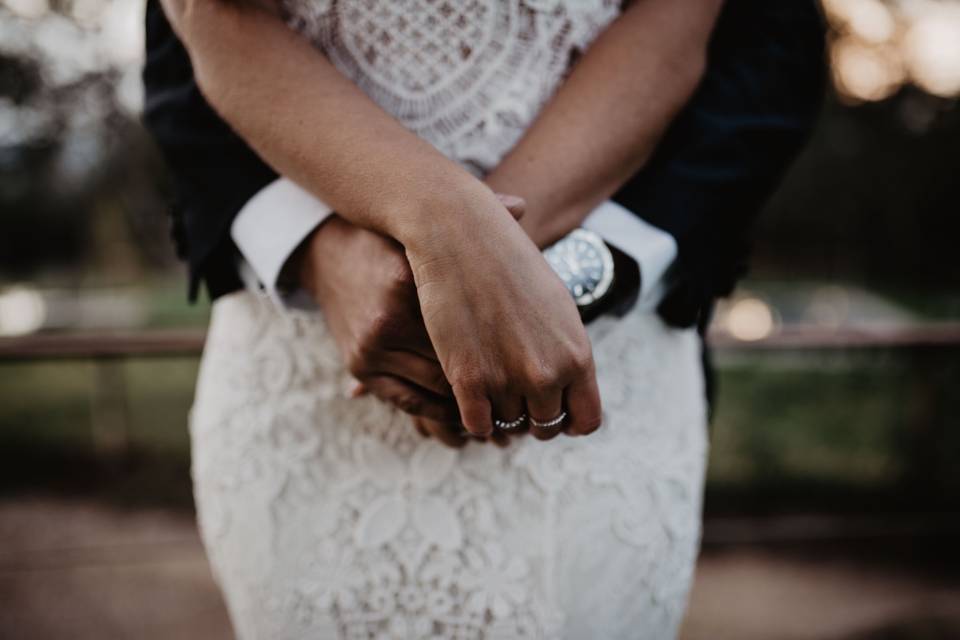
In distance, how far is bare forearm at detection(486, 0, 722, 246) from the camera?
706 mm

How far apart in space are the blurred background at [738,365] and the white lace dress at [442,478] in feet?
5.53

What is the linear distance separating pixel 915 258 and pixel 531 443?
40.3 ft

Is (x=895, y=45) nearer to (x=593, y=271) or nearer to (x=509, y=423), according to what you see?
(x=593, y=271)

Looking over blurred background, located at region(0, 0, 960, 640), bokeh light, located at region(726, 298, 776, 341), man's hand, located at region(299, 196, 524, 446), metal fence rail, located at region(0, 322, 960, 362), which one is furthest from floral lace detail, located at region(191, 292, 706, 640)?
bokeh light, located at region(726, 298, 776, 341)

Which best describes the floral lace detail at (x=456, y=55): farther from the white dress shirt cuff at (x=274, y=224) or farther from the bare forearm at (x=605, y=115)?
the white dress shirt cuff at (x=274, y=224)

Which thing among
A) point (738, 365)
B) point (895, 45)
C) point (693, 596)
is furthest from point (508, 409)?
point (895, 45)

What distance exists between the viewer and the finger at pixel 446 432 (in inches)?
28.4

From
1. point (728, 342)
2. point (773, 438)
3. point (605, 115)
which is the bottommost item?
point (773, 438)

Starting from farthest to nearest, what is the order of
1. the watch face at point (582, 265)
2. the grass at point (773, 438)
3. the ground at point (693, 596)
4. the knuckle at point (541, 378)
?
the grass at point (773, 438) → the ground at point (693, 596) → the watch face at point (582, 265) → the knuckle at point (541, 378)

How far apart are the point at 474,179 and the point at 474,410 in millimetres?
205

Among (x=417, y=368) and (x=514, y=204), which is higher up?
(x=514, y=204)

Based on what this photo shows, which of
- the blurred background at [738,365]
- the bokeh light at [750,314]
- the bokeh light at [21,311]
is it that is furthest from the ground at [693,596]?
the bokeh light at [21,311]

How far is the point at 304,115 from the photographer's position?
67 cm

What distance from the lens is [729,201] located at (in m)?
0.78
